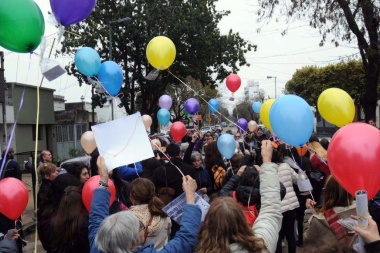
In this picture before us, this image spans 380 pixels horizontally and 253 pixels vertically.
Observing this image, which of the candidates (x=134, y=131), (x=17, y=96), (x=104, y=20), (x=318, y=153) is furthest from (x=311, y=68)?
(x=134, y=131)

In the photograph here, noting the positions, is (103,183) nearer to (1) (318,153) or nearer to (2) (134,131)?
(2) (134,131)

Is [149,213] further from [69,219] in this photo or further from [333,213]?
[333,213]

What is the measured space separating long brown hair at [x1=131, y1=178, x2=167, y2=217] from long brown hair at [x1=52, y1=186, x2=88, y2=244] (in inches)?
19.7

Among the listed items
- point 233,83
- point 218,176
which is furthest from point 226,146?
point 233,83

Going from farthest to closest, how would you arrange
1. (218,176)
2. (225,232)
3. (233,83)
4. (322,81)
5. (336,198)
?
(322,81)
(233,83)
(218,176)
(336,198)
(225,232)

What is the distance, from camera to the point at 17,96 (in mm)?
22406

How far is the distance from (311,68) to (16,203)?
3790cm

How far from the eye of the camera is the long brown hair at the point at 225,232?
236 centimetres

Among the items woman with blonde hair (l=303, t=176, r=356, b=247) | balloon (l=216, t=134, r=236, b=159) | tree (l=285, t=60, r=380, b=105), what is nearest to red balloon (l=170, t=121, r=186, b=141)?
balloon (l=216, t=134, r=236, b=159)

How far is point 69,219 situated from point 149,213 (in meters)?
0.69

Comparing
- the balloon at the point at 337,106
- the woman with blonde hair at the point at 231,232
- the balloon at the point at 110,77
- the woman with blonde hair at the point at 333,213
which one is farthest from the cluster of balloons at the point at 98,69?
the woman with blonde hair at the point at 231,232

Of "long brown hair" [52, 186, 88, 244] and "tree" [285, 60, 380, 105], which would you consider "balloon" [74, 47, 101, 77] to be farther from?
"tree" [285, 60, 380, 105]

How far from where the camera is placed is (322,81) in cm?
3712

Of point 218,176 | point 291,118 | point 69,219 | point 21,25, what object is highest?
point 21,25
